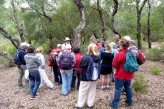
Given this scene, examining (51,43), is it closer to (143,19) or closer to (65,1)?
(65,1)

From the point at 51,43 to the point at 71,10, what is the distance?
340 centimetres

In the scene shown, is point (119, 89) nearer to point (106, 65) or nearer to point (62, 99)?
point (106, 65)

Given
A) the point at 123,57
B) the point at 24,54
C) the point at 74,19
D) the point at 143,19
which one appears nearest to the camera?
the point at 123,57

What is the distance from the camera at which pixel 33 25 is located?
18.8 metres

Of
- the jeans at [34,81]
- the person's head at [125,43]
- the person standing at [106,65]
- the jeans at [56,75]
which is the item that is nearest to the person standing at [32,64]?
the jeans at [34,81]

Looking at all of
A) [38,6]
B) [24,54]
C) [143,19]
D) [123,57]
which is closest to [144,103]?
[123,57]

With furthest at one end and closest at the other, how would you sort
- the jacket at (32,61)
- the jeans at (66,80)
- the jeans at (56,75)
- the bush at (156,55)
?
the bush at (156,55) < the jeans at (56,75) < the jeans at (66,80) < the jacket at (32,61)

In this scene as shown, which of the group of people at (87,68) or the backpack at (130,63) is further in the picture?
the group of people at (87,68)

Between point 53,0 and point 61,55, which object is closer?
point 61,55

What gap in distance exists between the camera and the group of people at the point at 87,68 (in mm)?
6047

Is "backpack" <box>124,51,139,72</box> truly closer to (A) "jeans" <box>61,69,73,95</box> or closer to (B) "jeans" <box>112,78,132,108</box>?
(B) "jeans" <box>112,78,132,108</box>

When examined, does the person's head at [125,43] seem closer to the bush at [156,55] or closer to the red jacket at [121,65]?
the red jacket at [121,65]

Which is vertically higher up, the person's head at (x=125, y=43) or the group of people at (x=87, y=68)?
the person's head at (x=125, y=43)

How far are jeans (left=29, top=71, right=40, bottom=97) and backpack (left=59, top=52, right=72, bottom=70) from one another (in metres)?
0.83
